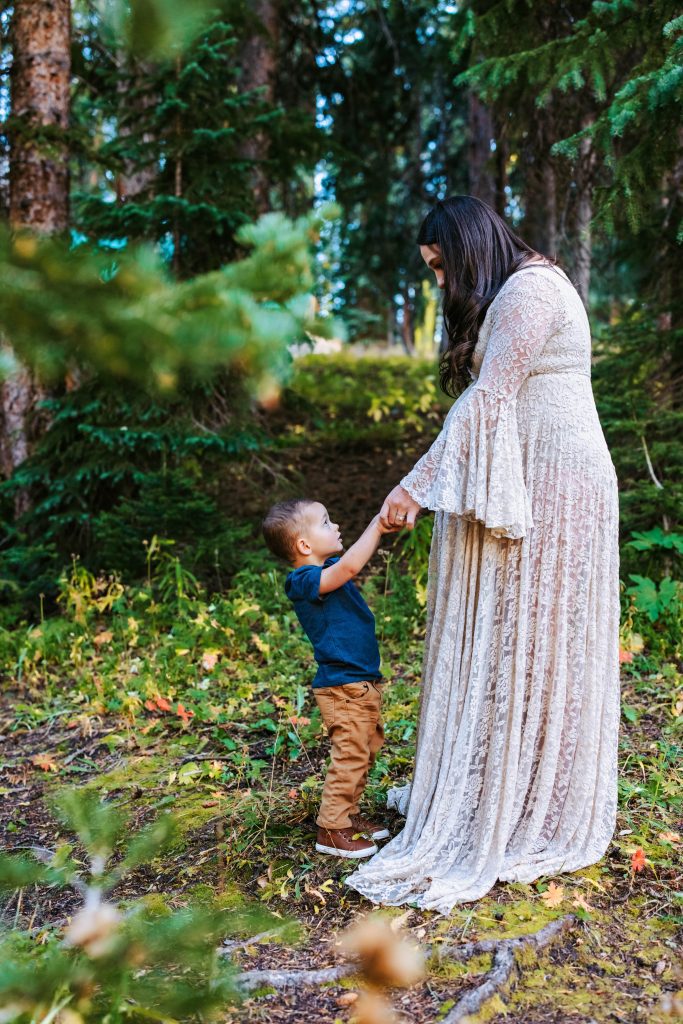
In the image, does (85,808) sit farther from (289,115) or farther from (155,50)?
(289,115)

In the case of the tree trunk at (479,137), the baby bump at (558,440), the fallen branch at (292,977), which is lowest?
the fallen branch at (292,977)

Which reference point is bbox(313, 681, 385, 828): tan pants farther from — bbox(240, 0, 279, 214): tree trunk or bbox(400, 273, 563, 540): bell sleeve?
bbox(240, 0, 279, 214): tree trunk

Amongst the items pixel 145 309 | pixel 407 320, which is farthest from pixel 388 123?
pixel 145 309

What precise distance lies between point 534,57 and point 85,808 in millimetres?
4543

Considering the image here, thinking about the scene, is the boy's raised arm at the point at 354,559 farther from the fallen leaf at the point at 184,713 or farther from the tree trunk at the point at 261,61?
the tree trunk at the point at 261,61

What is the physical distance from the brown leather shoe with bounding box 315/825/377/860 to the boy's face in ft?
3.15

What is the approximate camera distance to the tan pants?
3006 millimetres

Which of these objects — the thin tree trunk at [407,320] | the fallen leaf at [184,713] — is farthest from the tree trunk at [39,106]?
the thin tree trunk at [407,320]

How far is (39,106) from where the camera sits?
590cm

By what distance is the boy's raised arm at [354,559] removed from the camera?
8.90 ft

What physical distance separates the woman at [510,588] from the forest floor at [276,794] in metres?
0.17

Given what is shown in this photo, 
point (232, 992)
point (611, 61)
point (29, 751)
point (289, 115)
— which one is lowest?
point (29, 751)

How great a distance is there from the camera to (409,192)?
11.7 meters

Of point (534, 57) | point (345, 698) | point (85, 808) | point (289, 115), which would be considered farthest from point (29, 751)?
point (289, 115)
